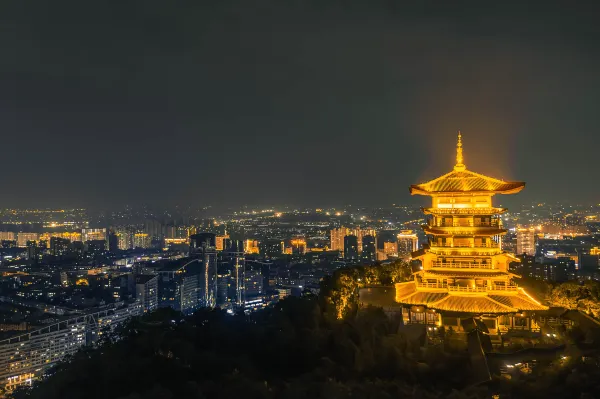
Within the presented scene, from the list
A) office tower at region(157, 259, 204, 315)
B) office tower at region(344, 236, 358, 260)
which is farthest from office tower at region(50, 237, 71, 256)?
office tower at region(344, 236, 358, 260)

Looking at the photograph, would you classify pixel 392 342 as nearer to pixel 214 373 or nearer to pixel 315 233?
pixel 214 373

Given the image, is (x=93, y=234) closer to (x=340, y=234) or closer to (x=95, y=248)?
(x=95, y=248)

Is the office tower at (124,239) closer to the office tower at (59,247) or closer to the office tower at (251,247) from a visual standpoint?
the office tower at (59,247)

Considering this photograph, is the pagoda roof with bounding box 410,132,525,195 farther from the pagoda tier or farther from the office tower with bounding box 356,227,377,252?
the office tower with bounding box 356,227,377,252

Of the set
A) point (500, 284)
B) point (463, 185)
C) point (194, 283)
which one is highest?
point (463, 185)

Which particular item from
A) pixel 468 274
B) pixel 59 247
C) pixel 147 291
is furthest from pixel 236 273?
pixel 468 274

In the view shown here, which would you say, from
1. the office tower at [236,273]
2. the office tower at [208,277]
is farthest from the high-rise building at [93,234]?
the office tower at [208,277]

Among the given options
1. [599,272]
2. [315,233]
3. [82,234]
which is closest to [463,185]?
[599,272]
